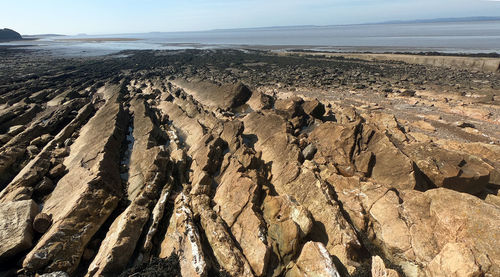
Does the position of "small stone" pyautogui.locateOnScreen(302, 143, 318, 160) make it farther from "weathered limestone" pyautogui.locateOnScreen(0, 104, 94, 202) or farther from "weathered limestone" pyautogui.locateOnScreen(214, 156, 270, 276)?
"weathered limestone" pyautogui.locateOnScreen(0, 104, 94, 202)

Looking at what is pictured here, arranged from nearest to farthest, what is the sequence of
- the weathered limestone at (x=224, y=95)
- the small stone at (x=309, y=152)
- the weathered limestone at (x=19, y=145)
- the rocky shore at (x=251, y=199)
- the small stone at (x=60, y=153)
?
the rocky shore at (x=251, y=199), the small stone at (x=309, y=152), the weathered limestone at (x=19, y=145), the small stone at (x=60, y=153), the weathered limestone at (x=224, y=95)

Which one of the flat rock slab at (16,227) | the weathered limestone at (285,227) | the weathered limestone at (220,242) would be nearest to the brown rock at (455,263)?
the weathered limestone at (285,227)

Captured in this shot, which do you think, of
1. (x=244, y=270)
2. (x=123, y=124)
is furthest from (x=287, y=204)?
(x=123, y=124)

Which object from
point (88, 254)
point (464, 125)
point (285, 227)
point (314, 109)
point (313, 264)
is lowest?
point (88, 254)

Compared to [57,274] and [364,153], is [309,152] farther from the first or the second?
[57,274]

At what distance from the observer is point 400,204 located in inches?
381

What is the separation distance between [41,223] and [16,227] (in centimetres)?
81

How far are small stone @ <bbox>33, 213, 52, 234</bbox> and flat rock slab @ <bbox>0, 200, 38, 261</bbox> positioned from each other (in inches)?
8.3

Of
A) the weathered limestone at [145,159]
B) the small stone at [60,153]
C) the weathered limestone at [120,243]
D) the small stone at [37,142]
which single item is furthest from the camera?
the small stone at [37,142]

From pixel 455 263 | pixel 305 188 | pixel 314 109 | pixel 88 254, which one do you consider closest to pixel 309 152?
pixel 305 188

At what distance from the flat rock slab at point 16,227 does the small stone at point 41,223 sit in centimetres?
21

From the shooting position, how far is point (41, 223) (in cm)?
1017

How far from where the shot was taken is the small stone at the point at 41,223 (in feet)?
33.0

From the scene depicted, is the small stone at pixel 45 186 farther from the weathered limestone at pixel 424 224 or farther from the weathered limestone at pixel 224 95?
the weathered limestone at pixel 224 95
